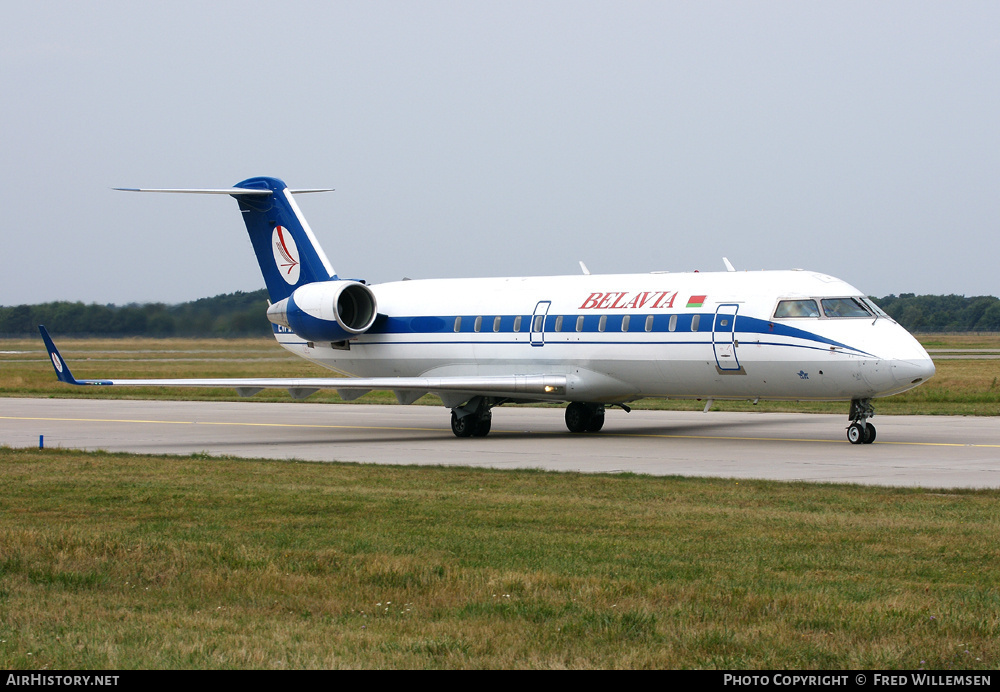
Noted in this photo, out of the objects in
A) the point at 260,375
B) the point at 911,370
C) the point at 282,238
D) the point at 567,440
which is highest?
the point at 282,238

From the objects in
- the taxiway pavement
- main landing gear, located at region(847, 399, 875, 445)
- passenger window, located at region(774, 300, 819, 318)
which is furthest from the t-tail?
main landing gear, located at region(847, 399, 875, 445)

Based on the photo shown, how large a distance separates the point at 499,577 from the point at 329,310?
18427mm

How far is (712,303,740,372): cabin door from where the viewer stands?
22641 millimetres

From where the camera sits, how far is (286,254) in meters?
29.0

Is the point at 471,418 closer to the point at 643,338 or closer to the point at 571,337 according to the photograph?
the point at 571,337

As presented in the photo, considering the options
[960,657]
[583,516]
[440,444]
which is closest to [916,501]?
[583,516]

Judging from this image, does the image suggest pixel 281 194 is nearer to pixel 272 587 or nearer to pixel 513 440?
pixel 513 440

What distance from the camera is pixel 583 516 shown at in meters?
13.0

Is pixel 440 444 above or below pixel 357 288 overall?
below

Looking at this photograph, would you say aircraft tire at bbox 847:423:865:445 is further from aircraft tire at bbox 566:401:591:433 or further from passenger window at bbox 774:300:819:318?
aircraft tire at bbox 566:401:591:433

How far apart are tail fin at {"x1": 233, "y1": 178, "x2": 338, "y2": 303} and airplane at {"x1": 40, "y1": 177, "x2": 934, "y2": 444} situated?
0.03 metres

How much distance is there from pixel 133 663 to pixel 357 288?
21.2 meters

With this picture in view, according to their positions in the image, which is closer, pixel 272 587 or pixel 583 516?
pixel 272 587

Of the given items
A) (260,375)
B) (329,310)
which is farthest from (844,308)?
(260,375)
